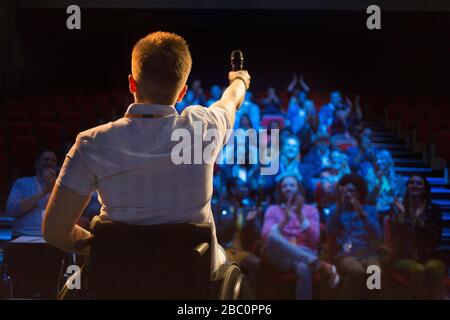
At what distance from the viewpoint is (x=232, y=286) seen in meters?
1.37

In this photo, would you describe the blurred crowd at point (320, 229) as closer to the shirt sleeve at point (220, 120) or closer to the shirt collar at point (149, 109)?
the shirt sleeve at point (220, 120)

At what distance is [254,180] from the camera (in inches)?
176

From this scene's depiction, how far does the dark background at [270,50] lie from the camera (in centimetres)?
832

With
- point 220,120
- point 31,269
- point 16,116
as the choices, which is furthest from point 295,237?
point 16,116

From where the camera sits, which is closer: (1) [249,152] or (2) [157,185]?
(2) [157,185]

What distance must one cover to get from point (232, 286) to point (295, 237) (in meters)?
2.38

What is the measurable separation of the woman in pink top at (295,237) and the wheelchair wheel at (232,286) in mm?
2183

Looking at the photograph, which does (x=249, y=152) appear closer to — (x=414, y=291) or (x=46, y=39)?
(x=414, y=291)

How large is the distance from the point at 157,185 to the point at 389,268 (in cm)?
276

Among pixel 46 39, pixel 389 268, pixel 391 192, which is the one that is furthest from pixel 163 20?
pixel 389 268

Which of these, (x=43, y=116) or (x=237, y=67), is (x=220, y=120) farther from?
(x=43, y=116)

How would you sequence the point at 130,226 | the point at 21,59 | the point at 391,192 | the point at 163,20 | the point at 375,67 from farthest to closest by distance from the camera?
the point at 375,67 → the point at 21,59 → the point at 163,20 → the point at 391,192 → the point at 130,226

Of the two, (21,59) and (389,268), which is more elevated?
(21,59)

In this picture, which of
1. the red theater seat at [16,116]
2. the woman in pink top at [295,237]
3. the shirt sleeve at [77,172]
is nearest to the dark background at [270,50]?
the red theater seat at [16,116]
